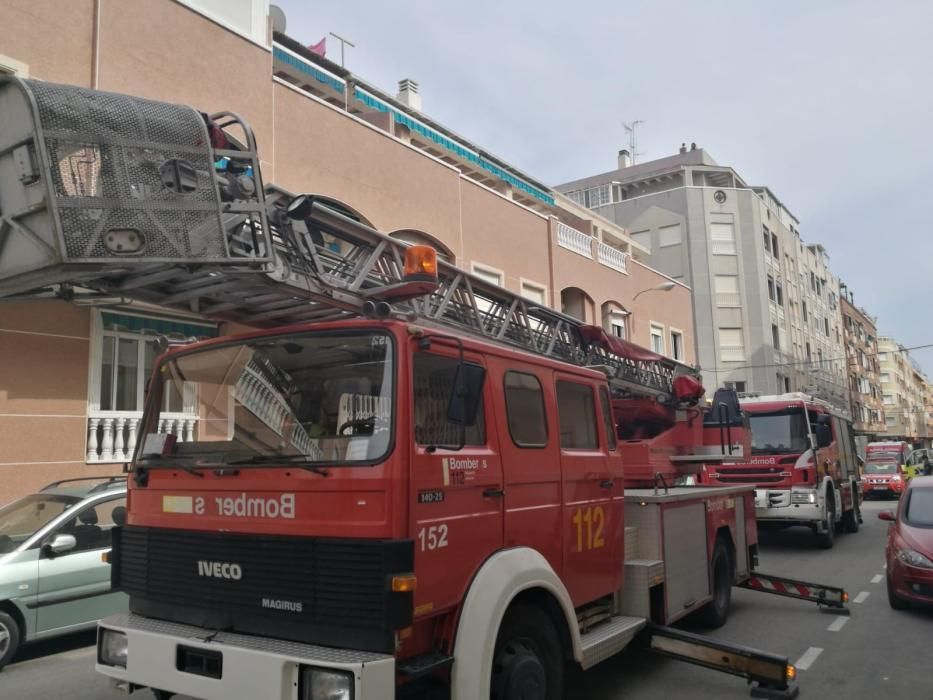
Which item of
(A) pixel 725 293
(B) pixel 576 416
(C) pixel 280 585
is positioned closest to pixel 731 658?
(B) pixel 576 416

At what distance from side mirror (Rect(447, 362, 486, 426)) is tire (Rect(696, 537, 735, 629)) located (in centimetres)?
424

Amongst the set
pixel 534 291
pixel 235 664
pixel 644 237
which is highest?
pixel 644 237

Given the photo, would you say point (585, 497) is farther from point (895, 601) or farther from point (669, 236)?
point (669, 236)

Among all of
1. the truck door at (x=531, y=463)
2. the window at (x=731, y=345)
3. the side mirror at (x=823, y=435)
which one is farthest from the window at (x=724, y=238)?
the truck door at (x=531, y=463)

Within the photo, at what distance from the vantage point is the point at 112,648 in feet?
13.1

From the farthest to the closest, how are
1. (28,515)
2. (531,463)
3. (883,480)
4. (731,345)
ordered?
1. (731,345)
2. (883,480)
3. (28,515)
4. (531,463)

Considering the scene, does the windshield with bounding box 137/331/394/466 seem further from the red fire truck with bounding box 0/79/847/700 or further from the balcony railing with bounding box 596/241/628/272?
the balcony railing with bounding box 596/241/628/272

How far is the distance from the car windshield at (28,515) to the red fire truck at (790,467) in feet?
32.4

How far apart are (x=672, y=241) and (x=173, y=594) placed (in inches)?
1748

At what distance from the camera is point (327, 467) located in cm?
358

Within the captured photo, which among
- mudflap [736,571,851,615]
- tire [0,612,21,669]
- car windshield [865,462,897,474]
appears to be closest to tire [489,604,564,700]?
mudflap [736,571,851,615]

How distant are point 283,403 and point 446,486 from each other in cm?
97

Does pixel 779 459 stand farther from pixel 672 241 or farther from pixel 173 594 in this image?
pixel 672 241

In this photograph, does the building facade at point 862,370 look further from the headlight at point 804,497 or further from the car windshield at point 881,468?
the headlight at point 804,497
